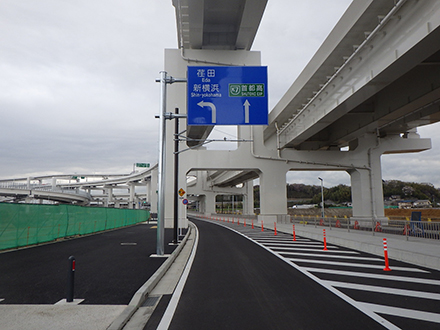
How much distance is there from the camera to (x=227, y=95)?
50.3 ft

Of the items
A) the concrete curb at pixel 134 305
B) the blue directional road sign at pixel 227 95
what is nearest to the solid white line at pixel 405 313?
the concrete curb at pixel 134 305

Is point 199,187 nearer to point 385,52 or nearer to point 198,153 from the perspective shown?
point 198,153

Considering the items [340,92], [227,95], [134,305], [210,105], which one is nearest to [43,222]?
[210,105]

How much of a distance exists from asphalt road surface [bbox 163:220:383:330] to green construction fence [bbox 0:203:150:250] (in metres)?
9.31

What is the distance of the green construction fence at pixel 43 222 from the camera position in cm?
1513

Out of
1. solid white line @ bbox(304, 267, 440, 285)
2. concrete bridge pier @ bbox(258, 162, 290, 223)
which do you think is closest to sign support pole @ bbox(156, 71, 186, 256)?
solid white line @ bbox(304, 267, 440, 285)

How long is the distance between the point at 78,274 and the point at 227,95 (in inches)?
368

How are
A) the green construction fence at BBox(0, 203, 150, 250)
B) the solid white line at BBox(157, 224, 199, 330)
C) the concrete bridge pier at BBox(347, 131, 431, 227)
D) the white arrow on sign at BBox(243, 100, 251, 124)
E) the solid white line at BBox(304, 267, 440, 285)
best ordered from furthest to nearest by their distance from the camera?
the concrete bridge pier at BBox(347, 131, 431, 227) → the white arrow on sign at BBox(243, 100, 251, 124) → the green construction fence at BBox(0, 203, 150, 250) → the solid white line at BBox(304, 267, 440, 285) → the solid white line at BBox(157, 224, 199, 330)

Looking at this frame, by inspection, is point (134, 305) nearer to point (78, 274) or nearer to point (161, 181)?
point (78, 274)

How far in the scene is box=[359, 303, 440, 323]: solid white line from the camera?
602cm

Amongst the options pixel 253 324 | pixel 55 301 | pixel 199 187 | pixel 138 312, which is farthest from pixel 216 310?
pixel 199 187

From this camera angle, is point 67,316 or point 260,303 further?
point 260,303

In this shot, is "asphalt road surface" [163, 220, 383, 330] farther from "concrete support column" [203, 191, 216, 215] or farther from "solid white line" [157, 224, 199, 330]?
"concrete support column" [203, 191, 216, 215]

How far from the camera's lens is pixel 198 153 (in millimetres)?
35438
